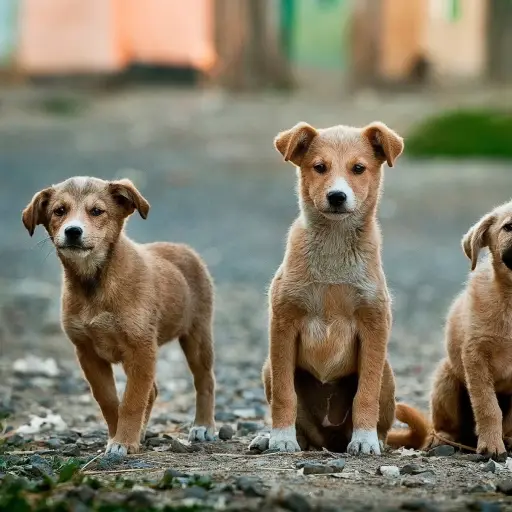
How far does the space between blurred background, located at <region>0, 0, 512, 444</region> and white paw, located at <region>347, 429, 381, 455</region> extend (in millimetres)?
1832

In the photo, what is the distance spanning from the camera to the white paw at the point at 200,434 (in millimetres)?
6973

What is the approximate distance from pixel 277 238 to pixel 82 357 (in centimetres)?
956

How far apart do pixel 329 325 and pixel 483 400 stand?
0.85m

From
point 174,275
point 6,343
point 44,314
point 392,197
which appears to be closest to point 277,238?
point 392,197

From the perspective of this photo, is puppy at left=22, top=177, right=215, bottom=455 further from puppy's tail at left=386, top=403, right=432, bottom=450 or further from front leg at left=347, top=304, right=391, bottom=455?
puppy's tail at left=386, top=403, right=432, bottom=450

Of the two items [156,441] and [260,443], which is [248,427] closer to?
[156,441]

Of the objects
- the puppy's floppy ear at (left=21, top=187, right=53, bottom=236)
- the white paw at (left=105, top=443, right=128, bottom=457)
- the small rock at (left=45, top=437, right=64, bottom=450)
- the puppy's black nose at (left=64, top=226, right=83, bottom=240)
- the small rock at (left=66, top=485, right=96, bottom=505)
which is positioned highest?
the puppy's floppy ear at (left=21, top=187, right=53, bottom=236)

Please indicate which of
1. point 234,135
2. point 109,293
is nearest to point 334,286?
point 109,293

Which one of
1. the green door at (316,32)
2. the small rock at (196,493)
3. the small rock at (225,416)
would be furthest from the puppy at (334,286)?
the green door at (316,32)

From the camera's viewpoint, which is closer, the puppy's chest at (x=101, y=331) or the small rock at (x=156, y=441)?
the puppy's chest at (x=101, y=331)

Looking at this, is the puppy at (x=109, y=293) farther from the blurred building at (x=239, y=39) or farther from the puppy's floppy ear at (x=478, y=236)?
the blurred building at (x=239, y=39)

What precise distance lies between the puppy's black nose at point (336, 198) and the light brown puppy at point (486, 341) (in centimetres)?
79

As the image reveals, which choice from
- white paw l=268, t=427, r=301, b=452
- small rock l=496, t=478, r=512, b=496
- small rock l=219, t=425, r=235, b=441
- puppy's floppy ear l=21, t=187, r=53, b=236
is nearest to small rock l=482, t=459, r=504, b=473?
small rock l=496, t=478, r=512, b=496

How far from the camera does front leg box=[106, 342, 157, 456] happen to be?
631cm
